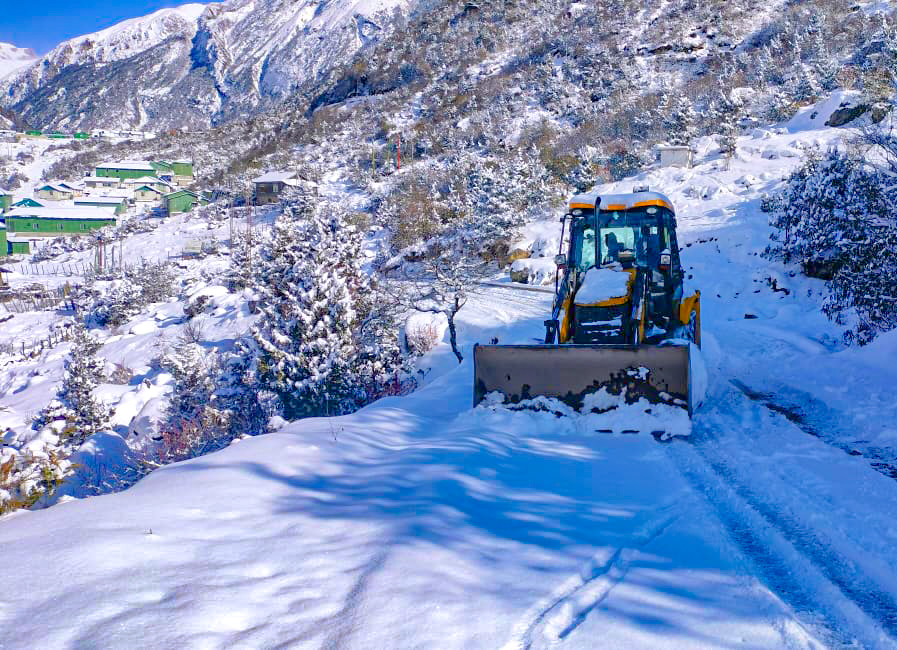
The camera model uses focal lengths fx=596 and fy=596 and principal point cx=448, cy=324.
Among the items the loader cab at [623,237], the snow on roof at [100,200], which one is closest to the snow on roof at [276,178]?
the snow on roof at [100,200]

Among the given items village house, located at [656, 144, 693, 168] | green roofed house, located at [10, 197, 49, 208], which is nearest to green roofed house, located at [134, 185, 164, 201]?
green roofed house, located at [10, 197, 49, 208]

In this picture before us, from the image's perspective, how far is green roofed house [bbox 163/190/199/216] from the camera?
2630 inches

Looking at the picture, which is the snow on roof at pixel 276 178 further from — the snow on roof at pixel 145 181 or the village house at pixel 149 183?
the snow on roof at pixel 145 181

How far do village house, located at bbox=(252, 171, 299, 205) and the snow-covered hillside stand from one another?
53853 mm

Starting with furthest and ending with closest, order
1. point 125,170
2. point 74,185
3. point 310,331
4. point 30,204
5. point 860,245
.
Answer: point 125,170 < point 74,185 < point 30,204 < point 310,331 < point 860,245

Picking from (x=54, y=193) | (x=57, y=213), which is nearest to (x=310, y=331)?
(x=57, y=213)

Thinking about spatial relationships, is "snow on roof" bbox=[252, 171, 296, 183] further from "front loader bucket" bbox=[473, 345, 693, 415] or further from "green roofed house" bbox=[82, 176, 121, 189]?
"front loader bucket" bbox=[473, 345, 693, 415]

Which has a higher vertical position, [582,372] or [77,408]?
[582,372]

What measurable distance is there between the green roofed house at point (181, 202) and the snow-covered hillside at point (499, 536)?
67.1m

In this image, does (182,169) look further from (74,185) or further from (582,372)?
(582,372)

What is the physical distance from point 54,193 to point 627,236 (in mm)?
92274

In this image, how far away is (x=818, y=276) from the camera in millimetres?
15781

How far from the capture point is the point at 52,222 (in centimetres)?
6744

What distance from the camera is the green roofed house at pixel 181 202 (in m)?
66.8
